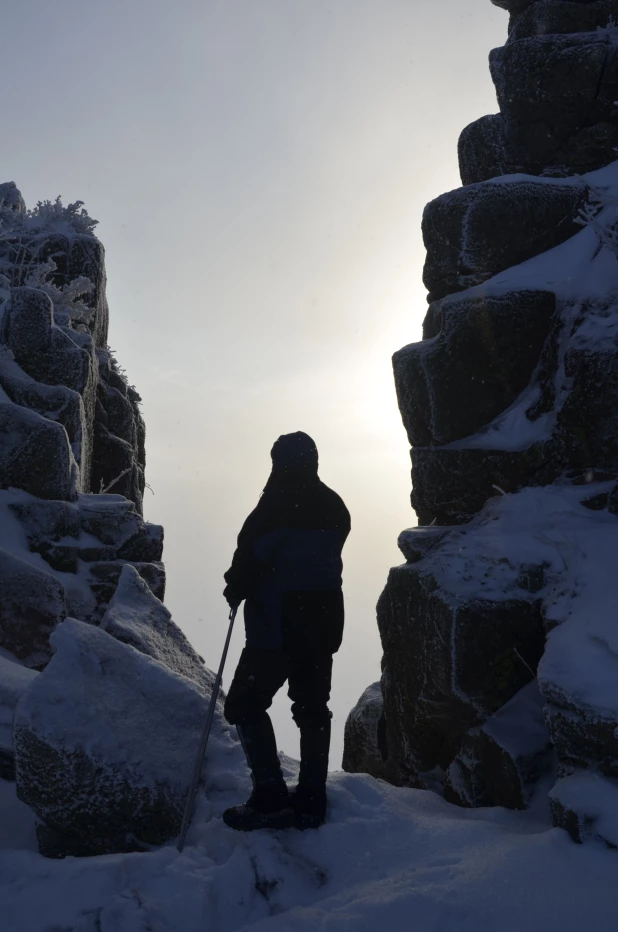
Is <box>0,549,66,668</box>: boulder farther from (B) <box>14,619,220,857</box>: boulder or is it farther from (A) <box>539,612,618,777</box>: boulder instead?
(A) <box>539,612,618,777</box>: boulder

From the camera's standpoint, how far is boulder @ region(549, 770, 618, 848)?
399 cm

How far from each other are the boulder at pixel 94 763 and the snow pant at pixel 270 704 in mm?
703

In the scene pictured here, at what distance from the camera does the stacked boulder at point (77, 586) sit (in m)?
4.70

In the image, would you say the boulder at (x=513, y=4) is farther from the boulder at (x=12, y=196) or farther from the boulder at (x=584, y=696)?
the boulder at (x=12, y=196)

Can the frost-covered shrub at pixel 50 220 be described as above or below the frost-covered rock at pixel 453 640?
above

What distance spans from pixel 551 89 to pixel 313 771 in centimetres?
1084

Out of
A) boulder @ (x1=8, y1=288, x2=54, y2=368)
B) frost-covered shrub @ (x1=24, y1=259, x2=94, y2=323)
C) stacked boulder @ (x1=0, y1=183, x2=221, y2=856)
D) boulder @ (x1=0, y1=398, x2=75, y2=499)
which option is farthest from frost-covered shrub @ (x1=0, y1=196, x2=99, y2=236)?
boulder @ (x1=0, y1=398, x2=75, y2=499)

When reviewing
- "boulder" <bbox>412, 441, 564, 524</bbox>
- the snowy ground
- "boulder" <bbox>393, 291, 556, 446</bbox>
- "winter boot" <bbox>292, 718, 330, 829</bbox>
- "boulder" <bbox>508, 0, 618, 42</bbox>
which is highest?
"boulder" <bbox>508, 0, 618, 42</bbox>

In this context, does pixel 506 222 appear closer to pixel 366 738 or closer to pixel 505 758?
pixel 505 758

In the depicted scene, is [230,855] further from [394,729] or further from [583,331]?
[583,331]

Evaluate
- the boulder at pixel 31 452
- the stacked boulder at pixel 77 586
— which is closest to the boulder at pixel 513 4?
the stacked boulder at pixel 77 586

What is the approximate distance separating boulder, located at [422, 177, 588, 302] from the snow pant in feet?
21.0

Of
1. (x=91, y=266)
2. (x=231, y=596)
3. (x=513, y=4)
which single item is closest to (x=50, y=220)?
(x=91, y=266)

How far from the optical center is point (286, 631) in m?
4.73
